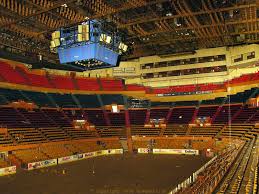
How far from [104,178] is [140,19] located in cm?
1569

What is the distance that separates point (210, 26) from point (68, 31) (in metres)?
17.3

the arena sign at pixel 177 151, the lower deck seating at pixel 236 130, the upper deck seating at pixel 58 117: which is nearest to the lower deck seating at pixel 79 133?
the upper deck seating at pixel 58 117

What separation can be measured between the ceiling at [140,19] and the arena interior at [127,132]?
0.11m

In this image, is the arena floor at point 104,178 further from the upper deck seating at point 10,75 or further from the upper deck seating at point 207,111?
the upper deck seating at point 10,75

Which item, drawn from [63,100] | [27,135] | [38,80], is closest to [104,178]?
[27,135]

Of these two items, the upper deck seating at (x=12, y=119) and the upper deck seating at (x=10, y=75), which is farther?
the upper deck seating at (x=10, y=75)

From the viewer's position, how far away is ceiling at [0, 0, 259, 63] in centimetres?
2733

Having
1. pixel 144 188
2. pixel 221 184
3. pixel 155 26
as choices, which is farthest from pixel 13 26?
pixel 221 184

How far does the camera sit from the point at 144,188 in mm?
23375

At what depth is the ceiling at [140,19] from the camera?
27.3 meters

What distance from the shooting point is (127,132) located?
50.0 m

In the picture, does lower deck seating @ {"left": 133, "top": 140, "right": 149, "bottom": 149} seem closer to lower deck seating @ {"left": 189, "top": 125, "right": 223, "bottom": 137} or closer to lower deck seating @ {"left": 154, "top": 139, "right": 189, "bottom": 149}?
lower deck seating @ {"left": 154, "top": 139, "right": 189, "bottom": 149}

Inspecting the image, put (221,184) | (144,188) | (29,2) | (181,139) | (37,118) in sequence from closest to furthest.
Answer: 1. (221,184)
2. (144,188)
3. (29,2)
4. (37,118)
5. (181,139)

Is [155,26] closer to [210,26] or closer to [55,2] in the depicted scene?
[210,26]
